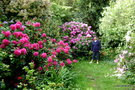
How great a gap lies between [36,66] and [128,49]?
2.84 metres

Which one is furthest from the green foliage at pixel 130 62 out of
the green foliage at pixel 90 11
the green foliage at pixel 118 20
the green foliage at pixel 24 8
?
the green foliage at pixel 90 11

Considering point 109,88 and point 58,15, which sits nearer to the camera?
point 109,88

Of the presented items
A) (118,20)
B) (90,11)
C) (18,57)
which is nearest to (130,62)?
(18,57)

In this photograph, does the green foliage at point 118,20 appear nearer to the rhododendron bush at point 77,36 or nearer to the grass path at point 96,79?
the rhododendron bush at point 77,36

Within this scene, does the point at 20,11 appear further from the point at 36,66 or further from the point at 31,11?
the point at 36,66

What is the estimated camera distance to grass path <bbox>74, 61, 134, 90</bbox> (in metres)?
6.54

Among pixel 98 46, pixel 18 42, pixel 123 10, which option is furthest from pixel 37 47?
pixel 123 10

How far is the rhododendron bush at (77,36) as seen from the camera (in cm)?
1109

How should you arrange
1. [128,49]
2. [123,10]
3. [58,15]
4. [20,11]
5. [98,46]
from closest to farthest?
[128,49], [20,11], [98,46], [123,10], [58,15]

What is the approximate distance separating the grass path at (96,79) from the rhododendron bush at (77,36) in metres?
1.51

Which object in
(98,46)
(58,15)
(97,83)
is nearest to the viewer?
(97,83)

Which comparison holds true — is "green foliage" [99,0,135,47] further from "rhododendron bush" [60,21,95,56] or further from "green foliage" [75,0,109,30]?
"green foliage" [75,0,109,30]

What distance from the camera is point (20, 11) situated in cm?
819

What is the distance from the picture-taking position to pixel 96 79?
7.59m
